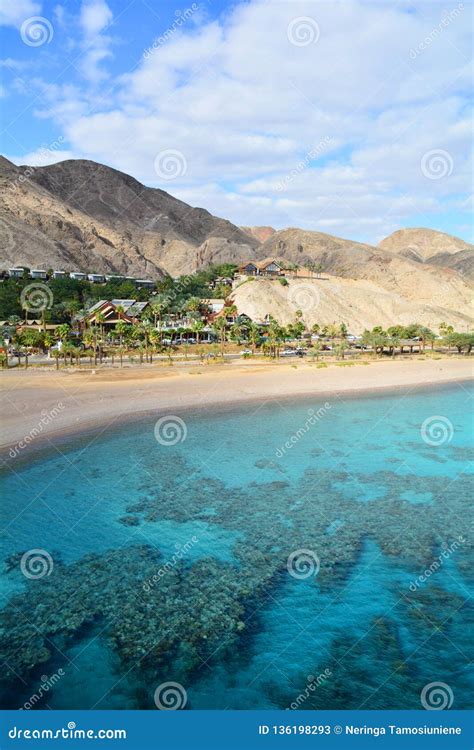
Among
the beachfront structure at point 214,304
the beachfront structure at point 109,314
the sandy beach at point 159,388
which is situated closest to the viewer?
the sandy beach at point 159,388

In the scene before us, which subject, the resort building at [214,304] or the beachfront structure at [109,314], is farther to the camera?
the resort building at [214,304]

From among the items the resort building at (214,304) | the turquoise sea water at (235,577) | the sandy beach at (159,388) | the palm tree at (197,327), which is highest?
the resort building at (214,304)

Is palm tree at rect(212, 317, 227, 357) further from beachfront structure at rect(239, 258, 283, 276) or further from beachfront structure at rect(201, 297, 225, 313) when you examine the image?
beachfront structure at rect(239, 258, 283, 276)

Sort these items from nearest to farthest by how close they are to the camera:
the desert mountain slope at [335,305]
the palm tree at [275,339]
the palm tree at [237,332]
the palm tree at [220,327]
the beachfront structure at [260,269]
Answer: the palm tree at [275,339]
the palm tree at [220,327]
the palm tree at [237,332]
the desert mountain slope at [335,305]
the beachfront structure at [260,269]

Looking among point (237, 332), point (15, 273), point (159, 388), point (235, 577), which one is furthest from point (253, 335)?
point (15, 273)

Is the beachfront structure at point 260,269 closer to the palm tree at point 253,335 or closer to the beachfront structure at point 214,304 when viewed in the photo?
the beachfront structure at point 214,304

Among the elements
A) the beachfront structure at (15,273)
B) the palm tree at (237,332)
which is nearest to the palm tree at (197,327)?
the palm tree at (237,332)

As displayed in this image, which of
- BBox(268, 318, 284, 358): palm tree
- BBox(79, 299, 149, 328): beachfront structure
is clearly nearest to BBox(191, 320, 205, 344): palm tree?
BBox(268, 318, 284, 358): palm tree
